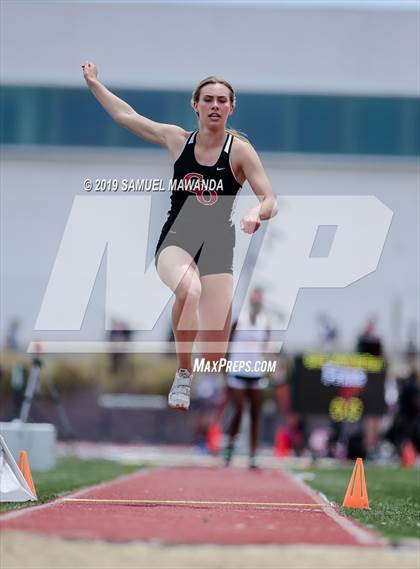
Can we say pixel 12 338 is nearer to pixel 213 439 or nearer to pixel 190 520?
pixel 213 439

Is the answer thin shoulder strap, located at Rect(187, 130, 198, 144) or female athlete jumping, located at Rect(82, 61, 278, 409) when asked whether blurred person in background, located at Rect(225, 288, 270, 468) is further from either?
thin shoulder strap, located at Rect(187, 130, 198, 144)

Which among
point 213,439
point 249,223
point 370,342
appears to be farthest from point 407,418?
point 249,223

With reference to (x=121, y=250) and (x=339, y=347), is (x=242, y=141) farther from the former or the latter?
(x=339, y=347)

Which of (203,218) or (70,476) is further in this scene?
(70,476)

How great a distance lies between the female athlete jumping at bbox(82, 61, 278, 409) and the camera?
7.33 meters

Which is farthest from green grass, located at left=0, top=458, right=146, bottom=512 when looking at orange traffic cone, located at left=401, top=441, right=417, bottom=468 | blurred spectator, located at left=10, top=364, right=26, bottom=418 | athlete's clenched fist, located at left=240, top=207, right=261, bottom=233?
orange traffic cone, located at left=401, top=441, right=417, bottom=468

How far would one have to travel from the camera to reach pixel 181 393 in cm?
735

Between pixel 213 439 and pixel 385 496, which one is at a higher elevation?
pixel 213 439

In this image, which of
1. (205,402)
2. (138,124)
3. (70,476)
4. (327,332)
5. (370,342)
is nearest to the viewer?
(138,124)

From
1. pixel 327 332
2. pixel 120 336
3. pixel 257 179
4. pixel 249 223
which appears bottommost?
pixel 249 223

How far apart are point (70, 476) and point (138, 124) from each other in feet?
10.9

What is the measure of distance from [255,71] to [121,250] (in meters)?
5.17

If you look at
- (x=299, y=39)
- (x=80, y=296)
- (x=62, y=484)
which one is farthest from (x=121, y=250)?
(x=299, y=39)

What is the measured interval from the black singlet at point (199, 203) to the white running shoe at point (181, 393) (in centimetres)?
70
